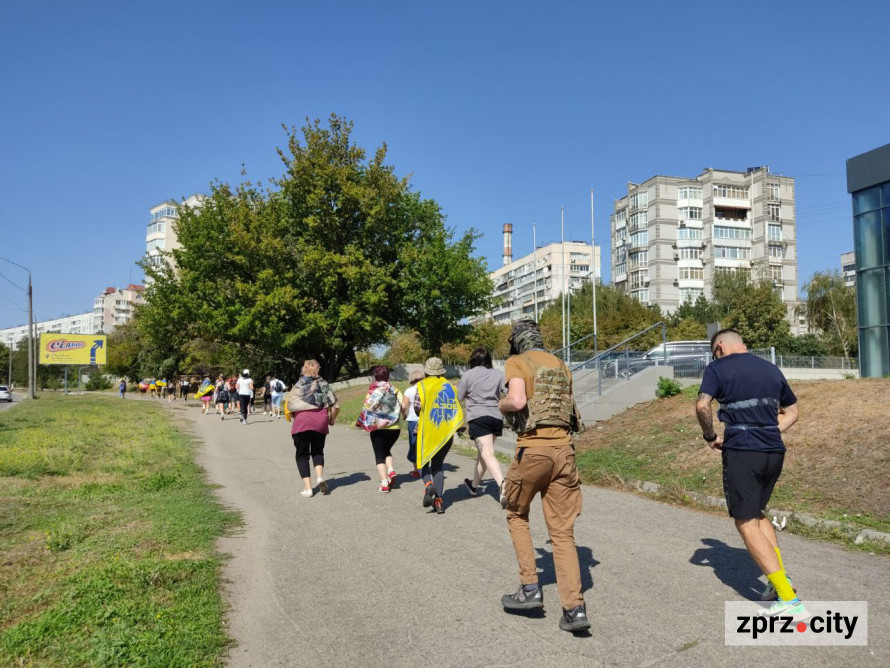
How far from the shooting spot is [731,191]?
86438mm

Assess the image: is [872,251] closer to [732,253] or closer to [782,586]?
[782,586]

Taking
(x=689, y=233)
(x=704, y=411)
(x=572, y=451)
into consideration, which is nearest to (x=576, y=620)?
(x=572, y=451)

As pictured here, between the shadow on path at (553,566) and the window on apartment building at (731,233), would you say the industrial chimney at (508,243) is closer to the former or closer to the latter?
the window on apartment building at (731,233)

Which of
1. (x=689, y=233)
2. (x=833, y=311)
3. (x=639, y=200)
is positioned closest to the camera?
(x=833, y=311)

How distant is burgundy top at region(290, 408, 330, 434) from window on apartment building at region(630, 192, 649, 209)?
86.1m

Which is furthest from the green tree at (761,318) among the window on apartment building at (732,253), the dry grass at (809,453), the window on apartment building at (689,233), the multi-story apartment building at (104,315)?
the multi-story apartment building at (104,315)

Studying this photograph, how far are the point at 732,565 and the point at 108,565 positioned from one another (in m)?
5.13

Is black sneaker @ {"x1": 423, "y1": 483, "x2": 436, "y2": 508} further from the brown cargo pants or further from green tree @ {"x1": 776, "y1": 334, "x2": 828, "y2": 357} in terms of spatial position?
green tree @ {"x1": 776, "y1": 334, "x2": 828, "y2": 357}

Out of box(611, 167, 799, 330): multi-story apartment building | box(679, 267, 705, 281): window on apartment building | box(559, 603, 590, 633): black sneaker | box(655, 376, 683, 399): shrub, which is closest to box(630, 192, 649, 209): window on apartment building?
box(611, 167, 799, 330): multi-story apartment building

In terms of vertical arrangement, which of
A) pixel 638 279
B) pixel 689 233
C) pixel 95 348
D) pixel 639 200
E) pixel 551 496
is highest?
pixel 639 200

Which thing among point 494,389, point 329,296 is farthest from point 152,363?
point 494,389

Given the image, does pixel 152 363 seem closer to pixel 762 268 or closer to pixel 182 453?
pixel 182 453

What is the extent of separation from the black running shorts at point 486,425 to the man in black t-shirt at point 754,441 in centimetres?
361

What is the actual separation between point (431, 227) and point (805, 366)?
21.8 metres
